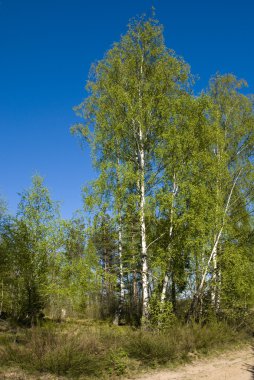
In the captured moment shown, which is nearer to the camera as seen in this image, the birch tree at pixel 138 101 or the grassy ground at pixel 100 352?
the grassy ground at pixel 100 352

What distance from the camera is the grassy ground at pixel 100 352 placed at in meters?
7.54

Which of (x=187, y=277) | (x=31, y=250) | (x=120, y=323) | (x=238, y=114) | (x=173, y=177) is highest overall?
(x=238, y=114)

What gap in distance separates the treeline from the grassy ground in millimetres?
1480

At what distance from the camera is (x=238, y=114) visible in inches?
666

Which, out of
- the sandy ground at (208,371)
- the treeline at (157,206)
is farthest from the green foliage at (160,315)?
the sandy ground at (208,371)

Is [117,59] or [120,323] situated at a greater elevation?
[117,59]

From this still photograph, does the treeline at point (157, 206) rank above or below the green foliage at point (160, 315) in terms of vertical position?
above

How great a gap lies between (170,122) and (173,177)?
252 cm

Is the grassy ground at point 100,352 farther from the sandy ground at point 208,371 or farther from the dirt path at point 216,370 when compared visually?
the dirt path at point 216,370

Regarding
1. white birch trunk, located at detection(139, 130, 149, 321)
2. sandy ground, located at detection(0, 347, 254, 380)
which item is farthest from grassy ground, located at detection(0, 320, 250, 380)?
white birch trunk, located at detection(139, 130, 149, 321)

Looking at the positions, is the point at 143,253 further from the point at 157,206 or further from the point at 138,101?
the point at 138,101

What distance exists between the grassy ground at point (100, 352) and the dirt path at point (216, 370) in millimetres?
438

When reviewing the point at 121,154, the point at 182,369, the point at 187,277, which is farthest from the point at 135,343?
the point at 121,154

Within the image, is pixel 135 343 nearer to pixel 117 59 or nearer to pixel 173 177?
pixel 173 177
